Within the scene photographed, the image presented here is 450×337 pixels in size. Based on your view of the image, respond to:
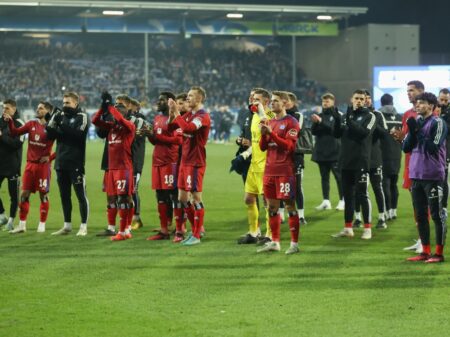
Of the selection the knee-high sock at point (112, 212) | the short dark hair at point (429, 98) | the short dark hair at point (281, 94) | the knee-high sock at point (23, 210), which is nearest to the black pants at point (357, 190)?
the short dark hair at point (281, 94)

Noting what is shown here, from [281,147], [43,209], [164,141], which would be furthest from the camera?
[43,209]

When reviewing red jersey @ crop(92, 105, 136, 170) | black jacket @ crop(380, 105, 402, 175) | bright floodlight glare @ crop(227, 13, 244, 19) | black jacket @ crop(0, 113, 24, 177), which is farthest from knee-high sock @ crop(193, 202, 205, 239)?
bright floodlight glare @ crop(227, 13, 244, 19)

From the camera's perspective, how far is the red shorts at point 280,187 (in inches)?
436

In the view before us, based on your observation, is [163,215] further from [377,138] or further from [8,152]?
[377,138]

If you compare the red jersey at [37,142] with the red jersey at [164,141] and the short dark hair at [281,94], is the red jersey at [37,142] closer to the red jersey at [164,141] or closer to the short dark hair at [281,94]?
the red jersey at [164,141]

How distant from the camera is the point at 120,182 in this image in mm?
12625

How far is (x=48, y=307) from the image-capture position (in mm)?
8234

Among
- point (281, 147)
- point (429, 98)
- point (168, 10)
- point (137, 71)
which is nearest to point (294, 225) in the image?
point (281, 147)

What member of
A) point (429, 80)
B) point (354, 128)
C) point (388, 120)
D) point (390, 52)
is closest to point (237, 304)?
point (354, 128)

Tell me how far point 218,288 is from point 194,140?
133 inches

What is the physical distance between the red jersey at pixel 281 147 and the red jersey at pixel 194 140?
1065 mm

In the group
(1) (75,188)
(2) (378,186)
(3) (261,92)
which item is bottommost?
(2) (378,186)

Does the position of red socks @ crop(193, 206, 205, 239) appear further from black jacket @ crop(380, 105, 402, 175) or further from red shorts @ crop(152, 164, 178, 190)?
black jacket @ crop(380, 105, 402, 175)

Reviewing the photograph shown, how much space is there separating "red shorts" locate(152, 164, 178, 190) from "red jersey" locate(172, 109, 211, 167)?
0.74m
